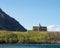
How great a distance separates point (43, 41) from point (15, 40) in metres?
15.3

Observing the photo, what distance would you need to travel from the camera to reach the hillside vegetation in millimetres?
169000

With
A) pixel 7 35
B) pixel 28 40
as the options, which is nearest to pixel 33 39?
pixel 28 40

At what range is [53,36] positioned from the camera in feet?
602

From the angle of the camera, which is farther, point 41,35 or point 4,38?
point 41,35

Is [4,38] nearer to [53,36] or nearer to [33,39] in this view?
[33,39]

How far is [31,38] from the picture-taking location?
176m

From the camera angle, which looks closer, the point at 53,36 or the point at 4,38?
the point at 4,38

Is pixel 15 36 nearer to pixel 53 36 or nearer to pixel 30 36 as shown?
pixel 30 36

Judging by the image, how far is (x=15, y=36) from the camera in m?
176

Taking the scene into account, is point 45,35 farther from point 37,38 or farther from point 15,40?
point 15,40

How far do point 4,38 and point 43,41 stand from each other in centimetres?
2137

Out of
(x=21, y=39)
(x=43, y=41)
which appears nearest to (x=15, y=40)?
(x=21, y=39)

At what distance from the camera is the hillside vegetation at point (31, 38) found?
16900 cm

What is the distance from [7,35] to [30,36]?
13137mm
